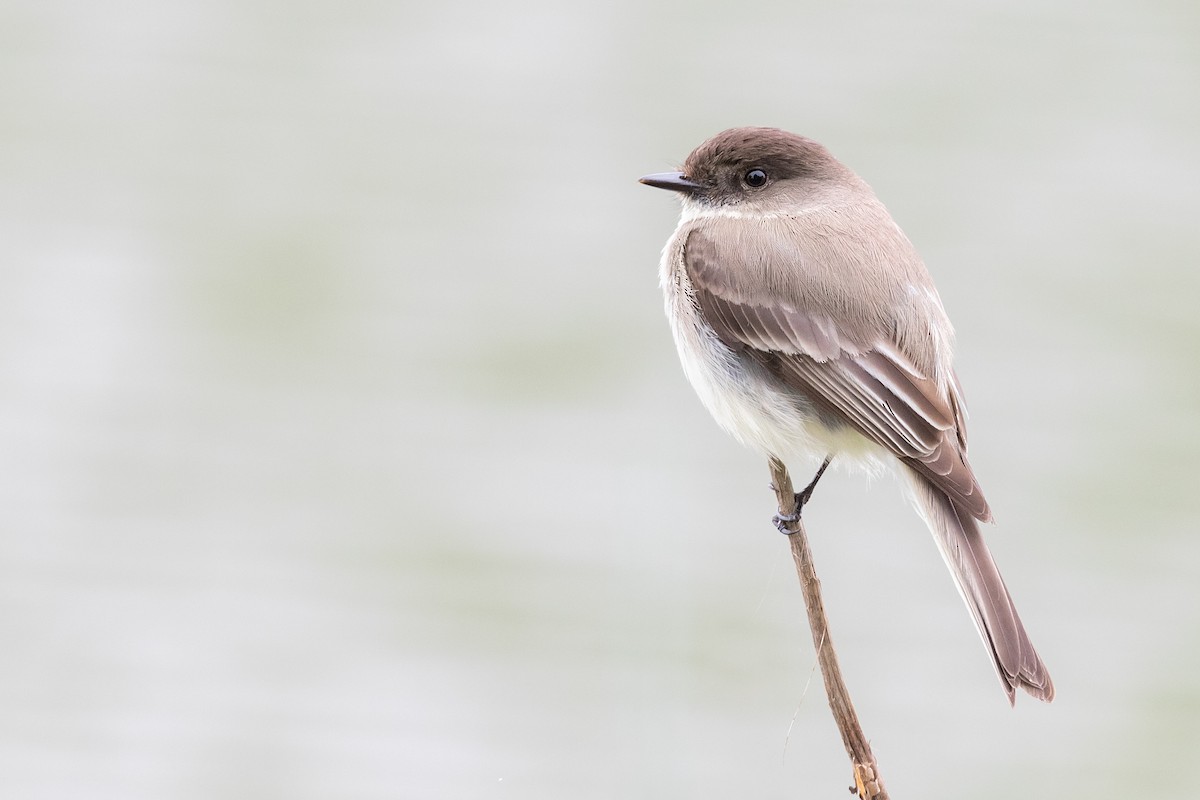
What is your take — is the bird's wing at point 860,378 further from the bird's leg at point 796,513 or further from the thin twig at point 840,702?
the thin twig at point 840,702

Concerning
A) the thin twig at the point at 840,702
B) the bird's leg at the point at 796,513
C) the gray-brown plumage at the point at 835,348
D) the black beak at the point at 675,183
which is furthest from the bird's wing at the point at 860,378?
the thin twig at the point at 840,702

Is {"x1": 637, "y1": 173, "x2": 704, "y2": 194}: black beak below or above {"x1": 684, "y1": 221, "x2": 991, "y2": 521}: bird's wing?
above

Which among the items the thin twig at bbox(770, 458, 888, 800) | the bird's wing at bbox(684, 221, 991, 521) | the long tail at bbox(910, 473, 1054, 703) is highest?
the bird's wing at bbox(684, 221, 991, 521)

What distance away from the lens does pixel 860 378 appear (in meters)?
→ 3.55

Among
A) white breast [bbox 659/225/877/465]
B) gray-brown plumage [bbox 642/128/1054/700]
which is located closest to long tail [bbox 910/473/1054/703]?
gray-brown plumage [bbox 642/128/1054/700]

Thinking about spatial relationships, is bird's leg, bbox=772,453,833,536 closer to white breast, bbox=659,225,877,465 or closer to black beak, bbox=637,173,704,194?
white breast, bbox=659,225,877,465

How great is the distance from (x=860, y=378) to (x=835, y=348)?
9cm

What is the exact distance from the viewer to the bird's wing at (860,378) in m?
3.53

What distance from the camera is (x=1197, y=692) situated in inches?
298

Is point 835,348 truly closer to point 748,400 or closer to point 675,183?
point 748,400

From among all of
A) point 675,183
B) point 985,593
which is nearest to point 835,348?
point 985,593

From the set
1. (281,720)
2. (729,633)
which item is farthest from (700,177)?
(281,720)

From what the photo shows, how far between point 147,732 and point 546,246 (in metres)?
3.52

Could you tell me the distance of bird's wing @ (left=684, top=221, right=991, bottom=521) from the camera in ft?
11.6
